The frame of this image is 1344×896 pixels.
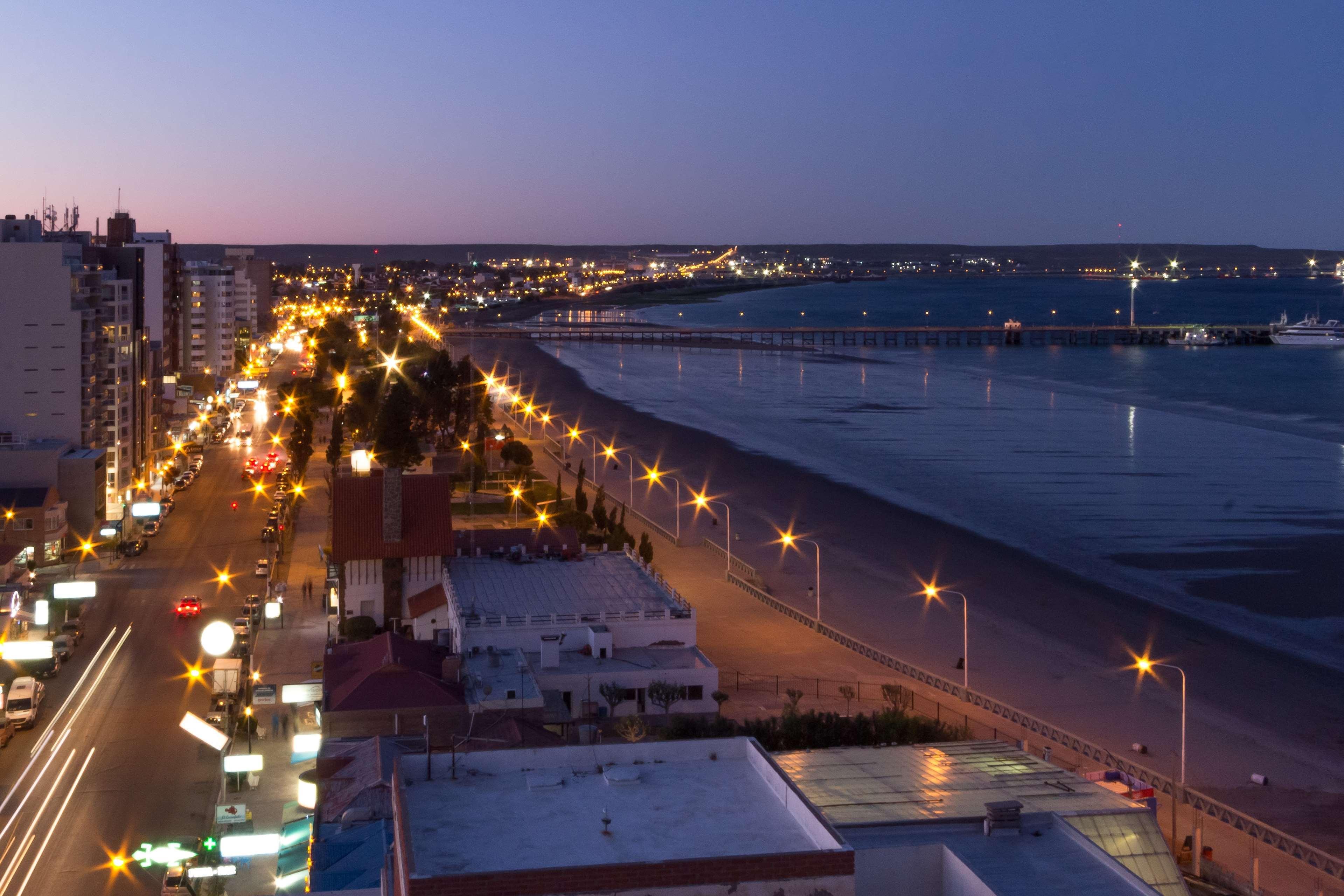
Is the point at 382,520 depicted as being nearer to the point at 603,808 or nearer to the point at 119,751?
the point at 119,751

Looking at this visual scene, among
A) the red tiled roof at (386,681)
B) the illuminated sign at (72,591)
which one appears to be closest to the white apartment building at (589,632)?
the red tiled roof at (386,681)

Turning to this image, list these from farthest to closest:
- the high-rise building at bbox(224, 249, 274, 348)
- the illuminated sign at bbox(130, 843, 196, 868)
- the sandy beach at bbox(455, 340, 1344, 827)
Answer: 1. the high-rise building at bbox(224, 249, 274, 348)
2. the sandy beach at bbox(455, 340, 1344, 827)
3. the illuminated sign at bbox(130, 843, 196, 868)

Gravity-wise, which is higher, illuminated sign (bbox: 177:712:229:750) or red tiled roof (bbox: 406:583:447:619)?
red tiled roof (bbox: 406:583:447:619)

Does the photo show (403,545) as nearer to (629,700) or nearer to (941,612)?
(629,700)

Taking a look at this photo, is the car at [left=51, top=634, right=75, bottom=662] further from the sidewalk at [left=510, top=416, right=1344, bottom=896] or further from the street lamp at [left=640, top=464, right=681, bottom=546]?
the street lamp at [left=640, top=464, right=681, bottom=546]

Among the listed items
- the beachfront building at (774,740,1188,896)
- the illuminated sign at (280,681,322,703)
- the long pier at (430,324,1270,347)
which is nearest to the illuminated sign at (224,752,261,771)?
the illuminated sign at (280,681,322,703)

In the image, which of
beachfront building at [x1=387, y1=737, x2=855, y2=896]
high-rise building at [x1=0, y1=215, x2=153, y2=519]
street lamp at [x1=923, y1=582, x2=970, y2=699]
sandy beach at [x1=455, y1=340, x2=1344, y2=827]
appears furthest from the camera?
high-rise building at [x1=0, y1=215, x2=153, y2=519]

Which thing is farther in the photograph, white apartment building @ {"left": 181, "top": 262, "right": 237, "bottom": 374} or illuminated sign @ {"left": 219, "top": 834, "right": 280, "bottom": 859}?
white apartment building @ {"left": 181, "top": 262, "right": 237, "bottom": 374}

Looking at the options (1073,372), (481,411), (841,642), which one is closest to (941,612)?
(841,642)

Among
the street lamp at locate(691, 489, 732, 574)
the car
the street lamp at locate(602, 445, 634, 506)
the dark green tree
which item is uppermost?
the dark green tree
